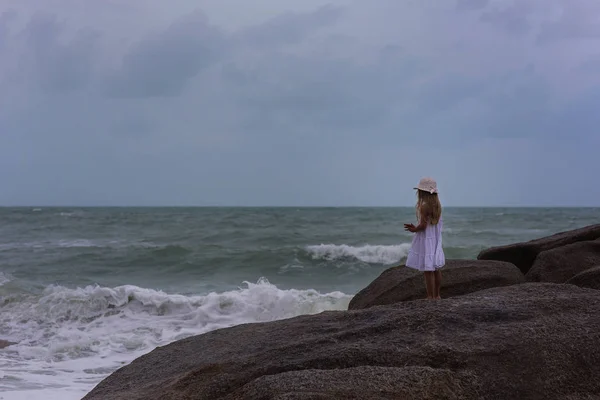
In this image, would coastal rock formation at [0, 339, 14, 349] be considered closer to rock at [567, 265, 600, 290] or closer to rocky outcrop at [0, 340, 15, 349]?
rocky outcrop at [0, 340, 15, 349]

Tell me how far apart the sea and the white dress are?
Result: 3467 mm

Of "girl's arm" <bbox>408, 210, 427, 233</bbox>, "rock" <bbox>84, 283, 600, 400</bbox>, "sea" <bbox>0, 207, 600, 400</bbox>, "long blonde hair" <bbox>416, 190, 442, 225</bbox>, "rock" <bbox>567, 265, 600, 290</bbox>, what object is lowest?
"sea" <bbox>0, 207, 600, 400</bbox>

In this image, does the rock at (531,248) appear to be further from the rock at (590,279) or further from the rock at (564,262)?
the rock at (590,279)

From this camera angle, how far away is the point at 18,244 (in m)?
23.0

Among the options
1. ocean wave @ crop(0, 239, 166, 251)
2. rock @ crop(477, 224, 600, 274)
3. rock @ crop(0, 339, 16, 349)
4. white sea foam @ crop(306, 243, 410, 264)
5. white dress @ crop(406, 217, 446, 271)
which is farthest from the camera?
ocean wave @ crop(0, 239, 166, 251)

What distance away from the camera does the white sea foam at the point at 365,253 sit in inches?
758

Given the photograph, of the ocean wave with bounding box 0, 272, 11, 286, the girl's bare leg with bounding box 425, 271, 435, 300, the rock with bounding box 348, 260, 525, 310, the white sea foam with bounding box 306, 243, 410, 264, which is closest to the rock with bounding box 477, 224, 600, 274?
the rock with bounding box 348, 260, 525, 310

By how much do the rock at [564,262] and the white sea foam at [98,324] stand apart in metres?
4.61

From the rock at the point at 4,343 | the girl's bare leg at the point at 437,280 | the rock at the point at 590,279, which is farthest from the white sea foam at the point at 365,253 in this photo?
the rock at the point at 590,279

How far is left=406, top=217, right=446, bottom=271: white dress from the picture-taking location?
527 centimetres

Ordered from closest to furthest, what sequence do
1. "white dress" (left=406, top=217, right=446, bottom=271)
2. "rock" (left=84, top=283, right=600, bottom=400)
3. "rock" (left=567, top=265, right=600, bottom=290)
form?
1. "rock" (left=84, top=283, right=600, bottom=400)
2. "rock" (left=567, top=265, right=600, bottom=290)
3. "white dress" (left=406, top=217, right=446, bottom=271)

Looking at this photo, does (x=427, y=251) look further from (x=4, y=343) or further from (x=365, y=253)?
(x=365, y=253)

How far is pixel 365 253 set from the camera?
20391 mm

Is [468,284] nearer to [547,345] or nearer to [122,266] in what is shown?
[547,345]
